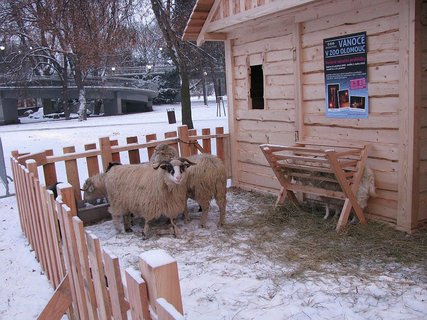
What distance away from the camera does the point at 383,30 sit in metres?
5.06

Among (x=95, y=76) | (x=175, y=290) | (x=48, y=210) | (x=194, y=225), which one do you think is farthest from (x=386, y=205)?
(x=95, y=76)

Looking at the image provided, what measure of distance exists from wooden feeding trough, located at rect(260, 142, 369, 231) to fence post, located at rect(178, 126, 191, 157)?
190 centimetres

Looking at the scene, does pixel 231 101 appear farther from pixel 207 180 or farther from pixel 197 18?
pixel 207 180

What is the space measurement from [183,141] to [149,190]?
214cm

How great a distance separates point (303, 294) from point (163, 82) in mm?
41574

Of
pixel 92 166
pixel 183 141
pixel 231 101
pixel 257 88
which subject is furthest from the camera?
pixel 231 101

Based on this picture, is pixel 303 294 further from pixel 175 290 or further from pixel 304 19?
pixel 304 19

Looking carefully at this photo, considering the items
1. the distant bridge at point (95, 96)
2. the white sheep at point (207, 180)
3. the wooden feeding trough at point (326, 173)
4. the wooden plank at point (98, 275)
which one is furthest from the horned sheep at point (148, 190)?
the distant bridge at point (95, 96)

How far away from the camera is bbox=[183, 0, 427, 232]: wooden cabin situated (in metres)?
4.89

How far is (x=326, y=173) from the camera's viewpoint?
5539mm

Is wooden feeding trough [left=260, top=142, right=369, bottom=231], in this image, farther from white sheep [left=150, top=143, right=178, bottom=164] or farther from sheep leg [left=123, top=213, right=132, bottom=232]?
sheep leg [left=123, top=213, right=132, bottom=232]

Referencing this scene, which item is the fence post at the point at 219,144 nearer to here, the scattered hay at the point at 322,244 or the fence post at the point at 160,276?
the scattered hay at the point at 322,244

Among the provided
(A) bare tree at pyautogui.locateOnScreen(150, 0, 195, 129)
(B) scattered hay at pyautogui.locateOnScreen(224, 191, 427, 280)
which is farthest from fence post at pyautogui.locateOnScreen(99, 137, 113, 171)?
(A) bare tree at pyautogui.locateOnScreen(150, 0, 195, 129)

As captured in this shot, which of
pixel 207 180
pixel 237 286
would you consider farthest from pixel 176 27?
pixel 237 286
